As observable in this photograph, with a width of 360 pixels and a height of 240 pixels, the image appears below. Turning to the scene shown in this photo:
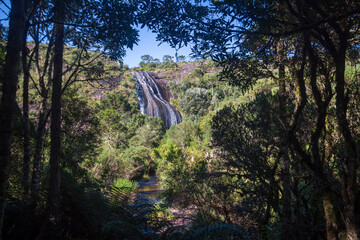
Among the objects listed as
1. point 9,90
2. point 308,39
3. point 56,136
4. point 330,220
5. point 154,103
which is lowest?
point 330,220

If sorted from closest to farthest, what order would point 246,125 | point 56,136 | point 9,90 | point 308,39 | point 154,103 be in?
point 9,90 < point 308,39 < point 56,136 < point 246,125 < point 154,103

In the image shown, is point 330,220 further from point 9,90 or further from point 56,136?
point 56,136

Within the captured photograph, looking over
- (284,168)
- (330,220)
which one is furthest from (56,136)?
(330,220)

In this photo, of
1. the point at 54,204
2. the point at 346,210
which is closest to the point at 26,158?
the point at 54,204

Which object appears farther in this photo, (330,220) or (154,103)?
(154,103)

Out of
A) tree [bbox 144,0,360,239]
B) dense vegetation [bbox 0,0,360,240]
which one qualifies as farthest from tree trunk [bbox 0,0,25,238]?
tree [bbox 144,0,360,239]

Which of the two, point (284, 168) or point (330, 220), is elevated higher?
point (284, 168)

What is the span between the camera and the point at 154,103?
4156 centimetres

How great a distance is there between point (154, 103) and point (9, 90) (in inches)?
1573

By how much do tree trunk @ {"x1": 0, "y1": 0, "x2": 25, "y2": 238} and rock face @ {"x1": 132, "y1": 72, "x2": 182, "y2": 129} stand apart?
3361 centimetres

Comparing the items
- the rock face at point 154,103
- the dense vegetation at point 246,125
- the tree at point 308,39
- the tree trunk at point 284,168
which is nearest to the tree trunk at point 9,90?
the dense vegetation at point 246,125

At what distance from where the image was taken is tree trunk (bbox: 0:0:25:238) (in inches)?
71.0

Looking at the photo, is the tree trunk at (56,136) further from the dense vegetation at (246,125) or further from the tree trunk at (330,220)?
the tree trunk at (330,220)

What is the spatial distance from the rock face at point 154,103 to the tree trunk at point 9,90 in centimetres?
3361
